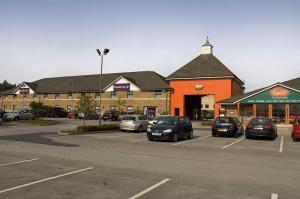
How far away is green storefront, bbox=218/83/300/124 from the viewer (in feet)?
142

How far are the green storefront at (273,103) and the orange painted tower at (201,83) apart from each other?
6.50 m

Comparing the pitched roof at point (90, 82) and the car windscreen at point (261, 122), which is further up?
the pitched roof at point (90, 82)

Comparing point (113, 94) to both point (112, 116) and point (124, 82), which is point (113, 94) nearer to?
point (124, 82)

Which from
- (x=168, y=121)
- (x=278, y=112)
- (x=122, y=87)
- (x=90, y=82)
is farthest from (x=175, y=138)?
(x=90, y=82)

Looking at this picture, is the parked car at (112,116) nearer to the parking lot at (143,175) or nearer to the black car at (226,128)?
the black car at (226,128)

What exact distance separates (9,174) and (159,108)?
48.2 metres

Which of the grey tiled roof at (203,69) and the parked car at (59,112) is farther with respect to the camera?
the parked car at (59,112)

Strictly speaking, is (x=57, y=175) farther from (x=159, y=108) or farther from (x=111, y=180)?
(x=159, y=108)

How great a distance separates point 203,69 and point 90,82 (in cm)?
2283

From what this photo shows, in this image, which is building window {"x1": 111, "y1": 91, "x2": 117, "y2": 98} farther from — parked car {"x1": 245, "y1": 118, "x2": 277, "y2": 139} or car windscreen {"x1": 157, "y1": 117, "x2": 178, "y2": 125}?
car windscreen {"x1": 157, "y1": 117, "x2": 178, "y2": 125}

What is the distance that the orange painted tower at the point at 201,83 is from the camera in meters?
52.6

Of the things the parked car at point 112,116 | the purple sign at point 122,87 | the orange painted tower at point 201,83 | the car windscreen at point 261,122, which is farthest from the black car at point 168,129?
the purple sign at point 122,87

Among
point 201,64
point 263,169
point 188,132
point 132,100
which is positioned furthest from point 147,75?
point 263,169

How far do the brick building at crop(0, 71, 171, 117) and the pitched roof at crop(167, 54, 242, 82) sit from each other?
3308 mm
